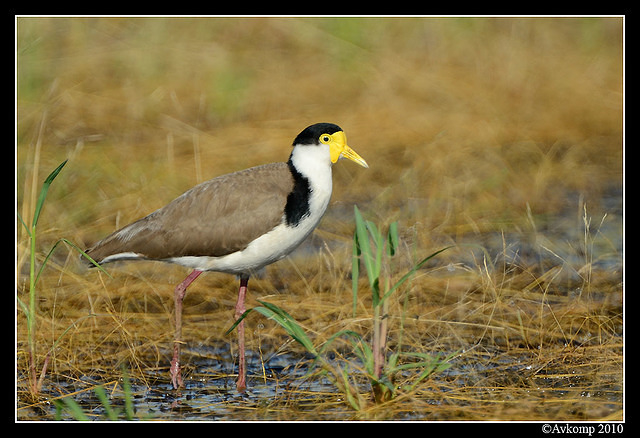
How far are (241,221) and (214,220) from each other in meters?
0.20

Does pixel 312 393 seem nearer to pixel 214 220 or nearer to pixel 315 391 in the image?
pixel 315 391

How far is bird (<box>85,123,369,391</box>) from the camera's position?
6051mm

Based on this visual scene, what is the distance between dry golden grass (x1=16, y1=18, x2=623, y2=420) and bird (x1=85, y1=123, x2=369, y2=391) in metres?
0.47

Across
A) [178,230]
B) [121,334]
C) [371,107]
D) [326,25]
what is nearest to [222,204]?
[178,230]

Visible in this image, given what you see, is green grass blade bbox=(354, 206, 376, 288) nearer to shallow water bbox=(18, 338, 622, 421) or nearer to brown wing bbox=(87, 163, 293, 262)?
shallow water bbox=(18, 338, 622, 421)

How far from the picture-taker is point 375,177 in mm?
9578

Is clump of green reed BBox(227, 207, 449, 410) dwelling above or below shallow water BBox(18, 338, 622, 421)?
above


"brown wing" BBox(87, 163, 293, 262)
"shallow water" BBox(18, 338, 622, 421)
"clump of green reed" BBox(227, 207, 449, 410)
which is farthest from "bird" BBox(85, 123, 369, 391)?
"clump of green reed" BBox(227, 207, 449, 410)

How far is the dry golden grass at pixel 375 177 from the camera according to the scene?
20.1 ft

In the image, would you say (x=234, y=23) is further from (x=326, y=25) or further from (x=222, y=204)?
(x=222, y=204)

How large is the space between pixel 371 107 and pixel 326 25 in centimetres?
166

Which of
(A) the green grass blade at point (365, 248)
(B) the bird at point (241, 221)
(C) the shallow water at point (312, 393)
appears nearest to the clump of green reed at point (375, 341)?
(A) the green grass blade at point (365, 248)

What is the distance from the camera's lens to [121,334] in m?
6.43

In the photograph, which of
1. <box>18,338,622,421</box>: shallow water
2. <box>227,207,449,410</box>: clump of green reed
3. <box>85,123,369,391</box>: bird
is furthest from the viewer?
<box>85,123,369,391</box>: bird
